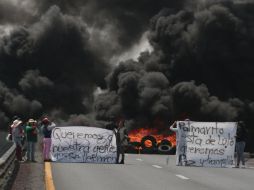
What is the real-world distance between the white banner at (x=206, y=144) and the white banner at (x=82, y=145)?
2754mm

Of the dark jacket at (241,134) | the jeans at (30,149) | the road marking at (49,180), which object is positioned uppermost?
the dark jacket at (241,134)

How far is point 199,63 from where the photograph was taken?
82.9 meters

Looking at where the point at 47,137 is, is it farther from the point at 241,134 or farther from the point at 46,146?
the point at 241,134

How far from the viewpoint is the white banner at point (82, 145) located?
2456 centimetres

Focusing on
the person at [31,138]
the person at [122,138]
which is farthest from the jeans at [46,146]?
the person at [122,138]


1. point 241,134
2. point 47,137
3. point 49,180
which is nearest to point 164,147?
point 241,134

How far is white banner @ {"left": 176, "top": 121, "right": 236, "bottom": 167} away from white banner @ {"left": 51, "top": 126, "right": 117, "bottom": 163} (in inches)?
108

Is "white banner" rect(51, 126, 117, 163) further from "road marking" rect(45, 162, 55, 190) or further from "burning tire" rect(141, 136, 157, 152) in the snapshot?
"burning tire" rect(141, 136, 157, 152)

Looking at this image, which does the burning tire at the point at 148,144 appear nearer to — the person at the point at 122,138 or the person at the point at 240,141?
the person at the point at 122,138

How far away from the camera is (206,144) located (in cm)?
2467

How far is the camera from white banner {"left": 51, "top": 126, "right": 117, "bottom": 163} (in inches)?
967

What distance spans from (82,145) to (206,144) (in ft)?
16.2

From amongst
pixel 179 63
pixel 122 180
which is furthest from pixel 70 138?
pixel 179 63

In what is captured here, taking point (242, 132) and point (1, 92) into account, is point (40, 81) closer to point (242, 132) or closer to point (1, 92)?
point (1, 92)
